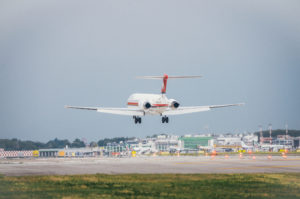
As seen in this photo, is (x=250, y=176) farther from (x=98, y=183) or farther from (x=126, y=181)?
(x=98, y=183)

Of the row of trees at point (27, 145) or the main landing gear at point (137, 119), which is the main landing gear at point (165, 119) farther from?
the row of trees at point (27, 145)

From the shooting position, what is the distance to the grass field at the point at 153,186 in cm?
2547

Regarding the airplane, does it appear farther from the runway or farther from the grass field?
the grass field

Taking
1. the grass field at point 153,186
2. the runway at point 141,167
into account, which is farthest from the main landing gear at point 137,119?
the grass field at point 153,186

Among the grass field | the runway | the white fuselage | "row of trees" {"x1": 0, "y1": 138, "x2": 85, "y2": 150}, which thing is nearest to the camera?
the grass field

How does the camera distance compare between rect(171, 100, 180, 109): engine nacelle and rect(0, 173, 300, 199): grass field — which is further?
rect(171, 100, 180, 109): engine nacelle

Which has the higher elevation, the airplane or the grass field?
the airplane

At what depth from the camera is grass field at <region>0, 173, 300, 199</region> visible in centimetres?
2547

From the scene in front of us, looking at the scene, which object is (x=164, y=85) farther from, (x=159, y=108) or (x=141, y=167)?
(x=141, y=167)

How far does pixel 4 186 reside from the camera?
2847 centimetres

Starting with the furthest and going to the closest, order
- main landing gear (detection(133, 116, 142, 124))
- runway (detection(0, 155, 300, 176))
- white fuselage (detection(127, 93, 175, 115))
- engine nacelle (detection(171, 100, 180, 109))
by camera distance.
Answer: main landing gear (detection(133, 116, 142, 124)) < engine nacelle (detection(171, 100, 180, 109)) < white fuselage (detection(127, 93, 175, 115)) < runway (detection(0, 155, 300, 176))

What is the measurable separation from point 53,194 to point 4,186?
545 cm

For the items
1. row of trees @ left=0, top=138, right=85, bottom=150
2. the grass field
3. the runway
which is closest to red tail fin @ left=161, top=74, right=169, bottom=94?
the runway

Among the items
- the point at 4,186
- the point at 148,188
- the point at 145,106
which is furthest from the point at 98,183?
the point at 145,106
